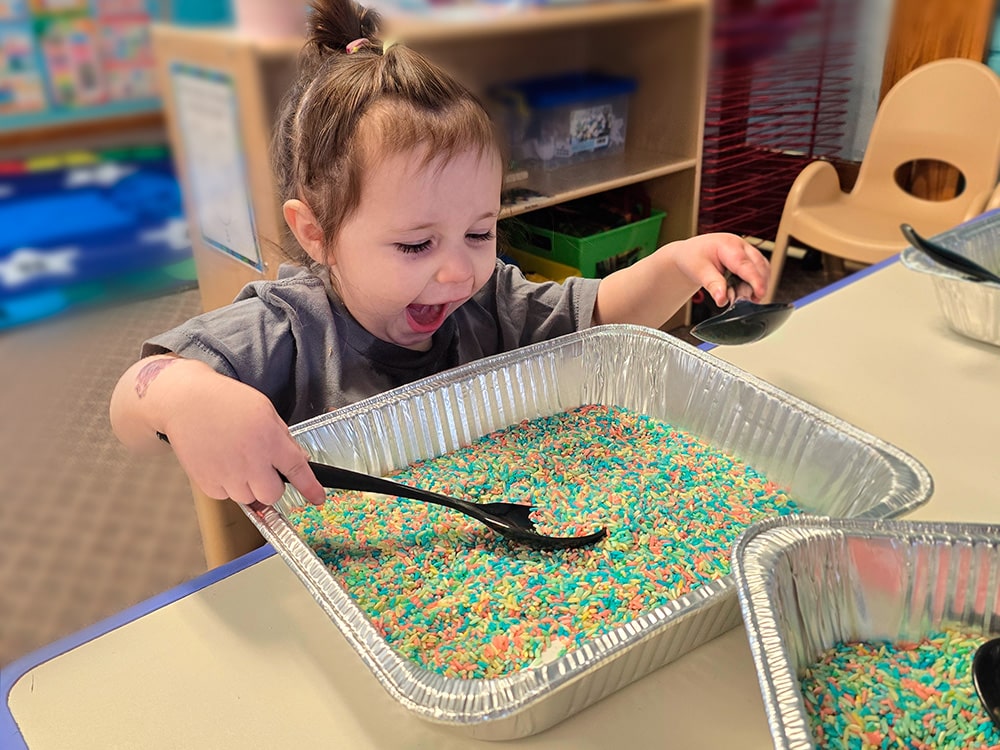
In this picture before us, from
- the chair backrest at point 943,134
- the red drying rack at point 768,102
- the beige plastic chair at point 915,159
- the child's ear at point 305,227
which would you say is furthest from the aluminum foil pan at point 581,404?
the chair backrest at point 943,134

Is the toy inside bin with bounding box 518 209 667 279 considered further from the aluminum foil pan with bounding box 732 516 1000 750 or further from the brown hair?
the aluminum foil pan with bounding box 732 516 1000 750

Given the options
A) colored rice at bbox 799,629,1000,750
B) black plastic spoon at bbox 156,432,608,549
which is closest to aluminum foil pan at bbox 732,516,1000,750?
colored rice at bbox 799,629,1000,750

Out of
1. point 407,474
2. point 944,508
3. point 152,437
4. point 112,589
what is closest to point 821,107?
point 944,508

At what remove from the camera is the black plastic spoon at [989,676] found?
369 millimetres

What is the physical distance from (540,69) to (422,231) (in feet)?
0.51

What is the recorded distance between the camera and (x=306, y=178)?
0.59 m

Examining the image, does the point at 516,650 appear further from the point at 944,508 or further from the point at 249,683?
the point at 944,508

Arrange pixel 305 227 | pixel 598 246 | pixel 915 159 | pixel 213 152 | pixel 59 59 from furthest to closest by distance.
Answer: pixel 915 159, pixel 598 246, pixel 305 227, pixel 213 152, pixel 59 59

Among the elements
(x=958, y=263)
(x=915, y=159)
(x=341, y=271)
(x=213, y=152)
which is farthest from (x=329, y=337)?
(x=915, y=159)

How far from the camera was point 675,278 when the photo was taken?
2.45 feet

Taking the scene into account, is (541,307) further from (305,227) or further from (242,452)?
(242,452)

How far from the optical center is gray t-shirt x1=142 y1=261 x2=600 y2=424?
594 mm

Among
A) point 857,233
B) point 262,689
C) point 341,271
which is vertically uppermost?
point 341,271

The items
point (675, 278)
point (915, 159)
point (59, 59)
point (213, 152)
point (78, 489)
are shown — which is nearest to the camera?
point (59, 59)
